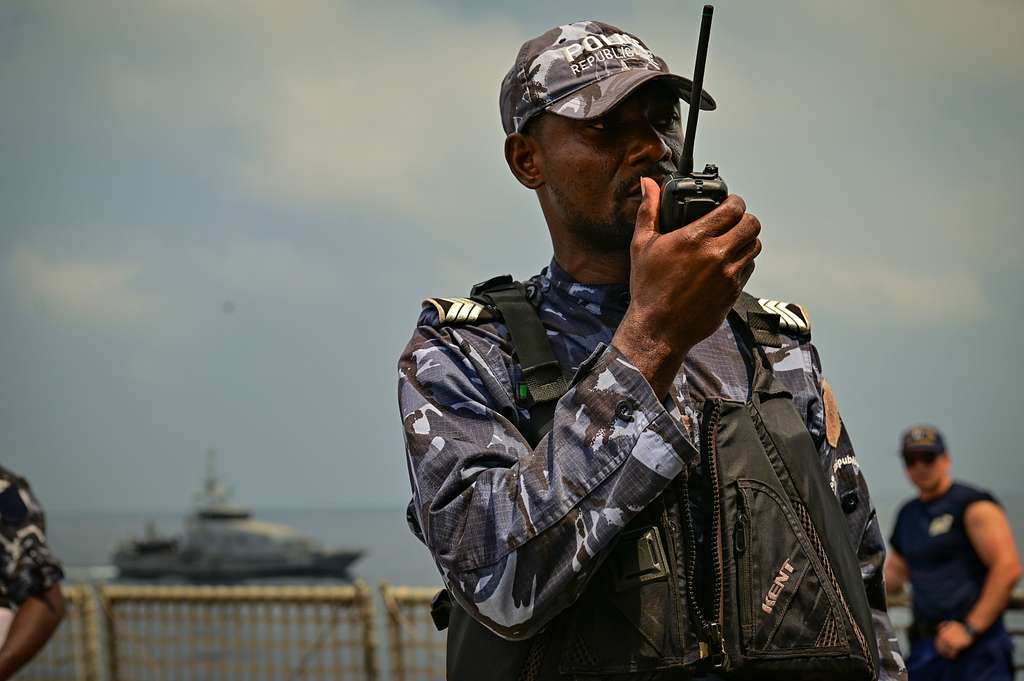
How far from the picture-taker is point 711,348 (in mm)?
2053

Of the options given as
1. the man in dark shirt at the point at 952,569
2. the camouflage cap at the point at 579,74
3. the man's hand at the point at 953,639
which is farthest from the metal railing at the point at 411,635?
the camouflage cap at the point at 579,74

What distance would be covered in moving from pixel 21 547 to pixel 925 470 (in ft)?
14.8

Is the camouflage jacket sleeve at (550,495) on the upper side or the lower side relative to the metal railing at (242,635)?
upper

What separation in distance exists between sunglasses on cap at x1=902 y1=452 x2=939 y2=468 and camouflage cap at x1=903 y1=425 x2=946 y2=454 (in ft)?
0.06

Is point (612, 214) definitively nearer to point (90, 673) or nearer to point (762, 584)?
point (762, 584)

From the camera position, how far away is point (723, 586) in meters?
1.76

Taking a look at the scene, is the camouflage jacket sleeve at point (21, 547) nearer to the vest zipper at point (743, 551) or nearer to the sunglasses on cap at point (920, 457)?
the vest zipper at point (743, 551)

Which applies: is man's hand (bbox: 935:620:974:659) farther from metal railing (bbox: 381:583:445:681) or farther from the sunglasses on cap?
metal railing (bbox: 381:583:445:681)

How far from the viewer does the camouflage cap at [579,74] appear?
1.93 metres

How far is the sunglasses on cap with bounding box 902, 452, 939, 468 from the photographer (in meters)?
6.57

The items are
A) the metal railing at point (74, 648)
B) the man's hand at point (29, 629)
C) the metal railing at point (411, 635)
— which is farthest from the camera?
the metal railing at point (74, 648)

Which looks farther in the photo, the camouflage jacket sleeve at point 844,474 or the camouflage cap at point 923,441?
the camouflage cap at point 923,441

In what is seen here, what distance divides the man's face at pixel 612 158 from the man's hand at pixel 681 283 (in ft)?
0.72

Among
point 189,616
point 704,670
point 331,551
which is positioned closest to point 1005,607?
point 704,670
